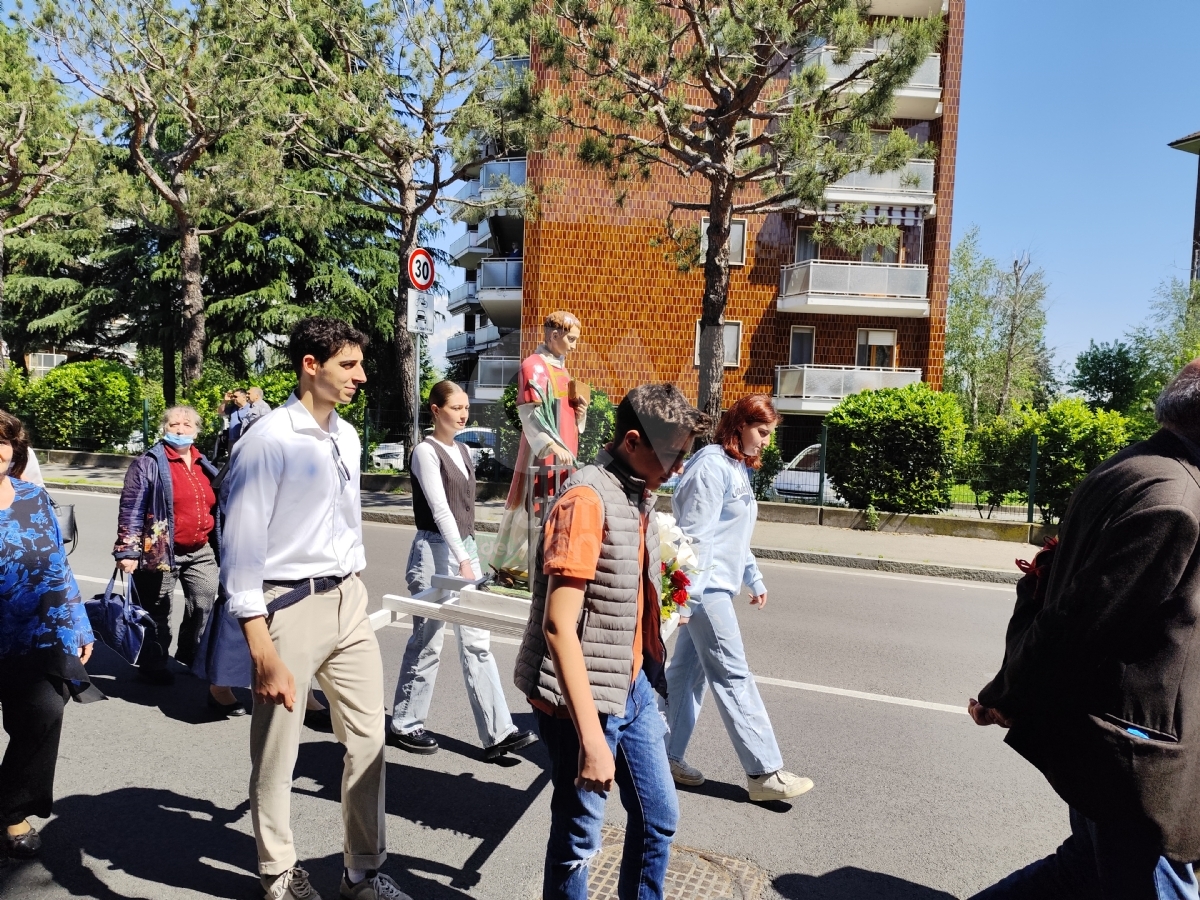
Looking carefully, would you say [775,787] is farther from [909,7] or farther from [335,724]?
[909,7]

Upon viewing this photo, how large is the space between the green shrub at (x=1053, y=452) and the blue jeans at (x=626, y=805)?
1283 cm

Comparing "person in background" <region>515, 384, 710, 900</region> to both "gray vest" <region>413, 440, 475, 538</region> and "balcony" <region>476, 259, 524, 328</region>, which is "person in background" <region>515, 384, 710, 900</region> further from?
"balcony" <region>476, 259, 524, 328</region>

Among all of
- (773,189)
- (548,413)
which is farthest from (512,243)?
(548,413)

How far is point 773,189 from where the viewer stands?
47.3ft

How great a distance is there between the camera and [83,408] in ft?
68.0

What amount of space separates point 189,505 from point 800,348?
2491 cm

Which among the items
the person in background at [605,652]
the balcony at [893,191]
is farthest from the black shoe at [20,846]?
the balcony at [893,191]

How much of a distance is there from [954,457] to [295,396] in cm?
1287

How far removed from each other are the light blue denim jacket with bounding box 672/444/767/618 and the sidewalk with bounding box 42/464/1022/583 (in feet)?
25.7

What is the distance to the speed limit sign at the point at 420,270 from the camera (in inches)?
452

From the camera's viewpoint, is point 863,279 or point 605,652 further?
point 863,279

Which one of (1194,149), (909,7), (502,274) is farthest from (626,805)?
(1194,149)

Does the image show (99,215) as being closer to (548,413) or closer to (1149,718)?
(548,413)

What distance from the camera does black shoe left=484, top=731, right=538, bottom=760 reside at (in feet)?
14.9
